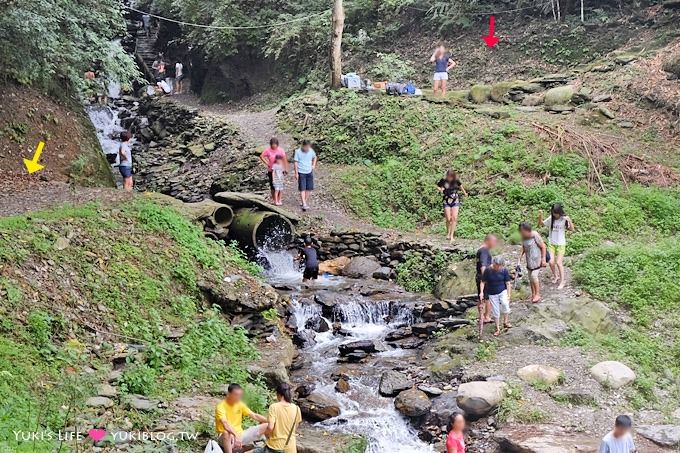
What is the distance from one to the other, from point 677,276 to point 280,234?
8190 millimetres

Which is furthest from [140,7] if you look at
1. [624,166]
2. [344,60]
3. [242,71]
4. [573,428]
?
[573,428]

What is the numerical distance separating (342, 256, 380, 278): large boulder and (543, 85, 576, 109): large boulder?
7.49 metres

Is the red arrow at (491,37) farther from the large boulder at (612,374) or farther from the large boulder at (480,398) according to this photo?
the large boulder at (480,398)

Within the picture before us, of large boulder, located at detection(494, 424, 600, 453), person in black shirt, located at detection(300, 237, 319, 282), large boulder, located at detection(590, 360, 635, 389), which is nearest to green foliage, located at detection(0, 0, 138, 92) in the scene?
person in black shirt, located at detection(300, 237, 319, 282)

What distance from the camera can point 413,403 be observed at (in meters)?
9.37

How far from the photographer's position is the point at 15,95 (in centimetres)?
1532

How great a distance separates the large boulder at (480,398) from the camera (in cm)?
894

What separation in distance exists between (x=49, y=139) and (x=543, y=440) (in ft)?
41.3

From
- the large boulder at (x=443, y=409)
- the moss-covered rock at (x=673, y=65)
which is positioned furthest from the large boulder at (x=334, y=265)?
the moss-covered rock at (x=673, y=65)

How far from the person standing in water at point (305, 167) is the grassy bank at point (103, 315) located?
4.16m

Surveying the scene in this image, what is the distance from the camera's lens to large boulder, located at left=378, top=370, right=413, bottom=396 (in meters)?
9.83

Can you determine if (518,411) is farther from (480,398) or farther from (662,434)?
(662,434)

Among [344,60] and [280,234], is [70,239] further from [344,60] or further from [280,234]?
[344,60]

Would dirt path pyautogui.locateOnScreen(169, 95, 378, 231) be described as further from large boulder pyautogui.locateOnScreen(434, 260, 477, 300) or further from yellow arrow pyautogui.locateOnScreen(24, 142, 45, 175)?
yellow arrow pyautogui.locateOnScreen(24, 142, 45, 175)
